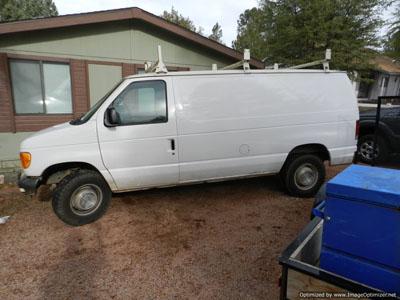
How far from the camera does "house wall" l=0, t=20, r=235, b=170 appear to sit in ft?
22.3

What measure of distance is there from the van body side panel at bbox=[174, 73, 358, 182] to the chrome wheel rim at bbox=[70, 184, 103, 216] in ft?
4.32

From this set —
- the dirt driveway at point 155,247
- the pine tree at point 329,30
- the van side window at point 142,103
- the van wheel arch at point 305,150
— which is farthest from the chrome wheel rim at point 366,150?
the pine tree at point 329,30

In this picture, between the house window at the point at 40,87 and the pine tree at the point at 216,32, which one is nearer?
the house window at the point at 40,87

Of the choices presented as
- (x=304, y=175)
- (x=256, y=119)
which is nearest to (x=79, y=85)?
(x=256, y=119)

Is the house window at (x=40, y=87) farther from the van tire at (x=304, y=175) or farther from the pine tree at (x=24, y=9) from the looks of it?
the pine tree at (x=24, y=9)

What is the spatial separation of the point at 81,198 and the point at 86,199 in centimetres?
7

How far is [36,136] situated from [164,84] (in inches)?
76.2

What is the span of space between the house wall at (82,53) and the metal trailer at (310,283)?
7.36 metres

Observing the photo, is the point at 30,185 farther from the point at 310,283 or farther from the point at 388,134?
the point at 388,134

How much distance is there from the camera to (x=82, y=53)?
7.50 metres

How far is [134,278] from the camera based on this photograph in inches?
113

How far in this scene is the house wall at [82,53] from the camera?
6805 mm

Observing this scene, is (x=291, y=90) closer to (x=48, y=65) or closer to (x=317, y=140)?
(x=317, y=140)

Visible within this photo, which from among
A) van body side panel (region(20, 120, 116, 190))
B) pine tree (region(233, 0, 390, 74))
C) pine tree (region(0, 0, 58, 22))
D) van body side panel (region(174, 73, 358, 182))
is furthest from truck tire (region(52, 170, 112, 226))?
pine tree (region(0, 0, 58, 22))
